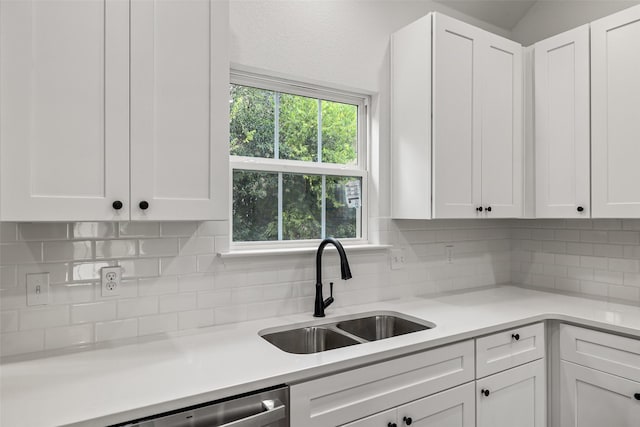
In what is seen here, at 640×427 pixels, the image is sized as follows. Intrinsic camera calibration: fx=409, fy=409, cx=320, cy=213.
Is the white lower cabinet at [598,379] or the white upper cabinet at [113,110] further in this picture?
the white lower cabinet at [598,379]

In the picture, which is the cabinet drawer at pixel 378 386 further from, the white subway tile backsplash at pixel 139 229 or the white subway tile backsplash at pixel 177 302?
the white subway tile backsplash at pixel 139 229

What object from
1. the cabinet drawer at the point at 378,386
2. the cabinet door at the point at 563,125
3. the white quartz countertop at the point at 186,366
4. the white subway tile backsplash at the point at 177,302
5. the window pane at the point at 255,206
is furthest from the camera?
the cabinet door at the point at 563,125

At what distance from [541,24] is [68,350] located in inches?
130

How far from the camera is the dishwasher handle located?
46.9 inches

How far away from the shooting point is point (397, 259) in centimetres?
240

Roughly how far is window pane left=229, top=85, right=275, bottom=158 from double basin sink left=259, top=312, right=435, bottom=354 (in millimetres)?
886

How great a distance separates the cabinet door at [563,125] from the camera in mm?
2264

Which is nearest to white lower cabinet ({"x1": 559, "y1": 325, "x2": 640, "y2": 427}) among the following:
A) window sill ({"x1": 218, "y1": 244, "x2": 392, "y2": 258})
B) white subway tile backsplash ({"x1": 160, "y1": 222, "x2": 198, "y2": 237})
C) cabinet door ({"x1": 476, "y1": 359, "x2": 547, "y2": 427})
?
cabinet door ({"x1": 476, "y1": 359, "x2": 547, "y2": 427})

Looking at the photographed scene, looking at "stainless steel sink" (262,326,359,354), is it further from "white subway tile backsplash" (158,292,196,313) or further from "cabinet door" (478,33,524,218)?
"cabinet door" (478,33,524,218)

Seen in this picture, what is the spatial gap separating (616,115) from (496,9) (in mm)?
1131

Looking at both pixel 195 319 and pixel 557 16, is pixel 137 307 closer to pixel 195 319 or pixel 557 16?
pixel 195 319

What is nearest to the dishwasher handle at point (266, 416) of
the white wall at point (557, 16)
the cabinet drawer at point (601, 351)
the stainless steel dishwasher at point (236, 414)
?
the stainless steel dishwasher at point (236, 414)

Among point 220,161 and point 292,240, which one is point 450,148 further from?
point 220,161

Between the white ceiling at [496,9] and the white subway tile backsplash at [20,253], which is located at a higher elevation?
the white ceiling at [496,9]
